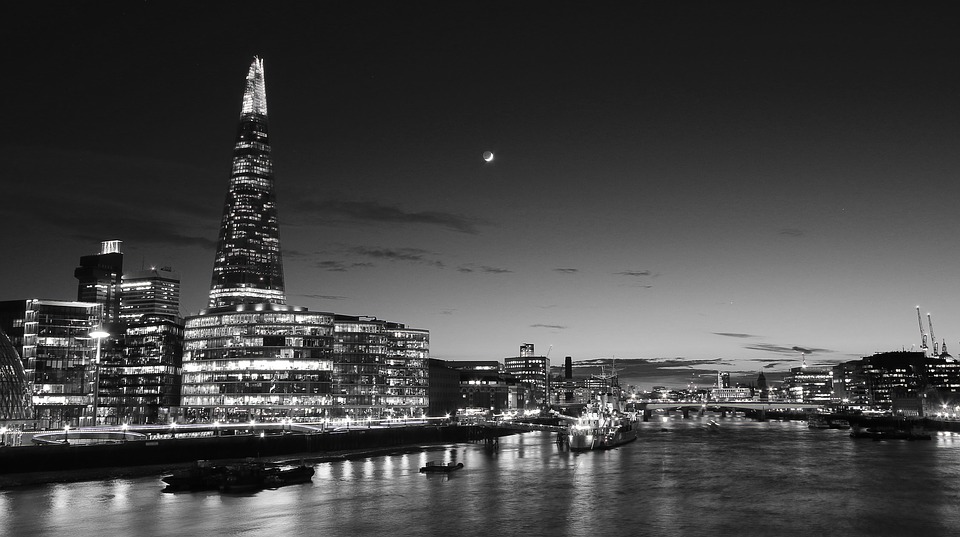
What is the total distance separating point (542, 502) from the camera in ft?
258

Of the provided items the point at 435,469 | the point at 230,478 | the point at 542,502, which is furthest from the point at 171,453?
Result: the point at 542,502

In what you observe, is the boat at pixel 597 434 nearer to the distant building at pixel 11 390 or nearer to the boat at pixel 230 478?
the boat at pixel 230 478

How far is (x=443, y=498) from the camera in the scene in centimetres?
8156

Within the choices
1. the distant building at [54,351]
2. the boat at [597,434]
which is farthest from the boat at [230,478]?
the distant building at [54,351]

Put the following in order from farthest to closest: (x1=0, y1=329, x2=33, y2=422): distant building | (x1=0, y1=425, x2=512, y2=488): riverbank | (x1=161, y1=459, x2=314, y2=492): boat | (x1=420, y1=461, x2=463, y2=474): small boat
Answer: (x1=0, y1=329, x2=33, y2=422): distant building < (x1=420, y1=461, x2=463, y2=474): small boat < (x1=0, y1=425, x2=512, y2=488): riverbank < (x1=161, y1=459, x2=314, y2=492): boat

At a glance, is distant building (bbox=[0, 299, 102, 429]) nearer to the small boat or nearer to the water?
the water

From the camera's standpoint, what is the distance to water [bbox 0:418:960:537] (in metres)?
63.1

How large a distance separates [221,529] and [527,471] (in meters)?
58.9

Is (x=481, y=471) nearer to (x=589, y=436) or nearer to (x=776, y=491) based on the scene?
(x=776, y=491)

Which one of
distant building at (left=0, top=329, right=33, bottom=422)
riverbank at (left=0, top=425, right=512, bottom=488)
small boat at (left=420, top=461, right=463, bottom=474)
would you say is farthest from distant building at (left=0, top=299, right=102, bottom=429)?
small boat at (left=420, top=461, right=463, bottom=474)

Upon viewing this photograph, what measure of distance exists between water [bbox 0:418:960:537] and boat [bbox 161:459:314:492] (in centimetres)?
292

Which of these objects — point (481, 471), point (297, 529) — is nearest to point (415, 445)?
point (481, 471)

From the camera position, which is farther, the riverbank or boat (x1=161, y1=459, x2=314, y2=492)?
the riverbank

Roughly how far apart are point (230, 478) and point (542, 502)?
3703 centimetres
